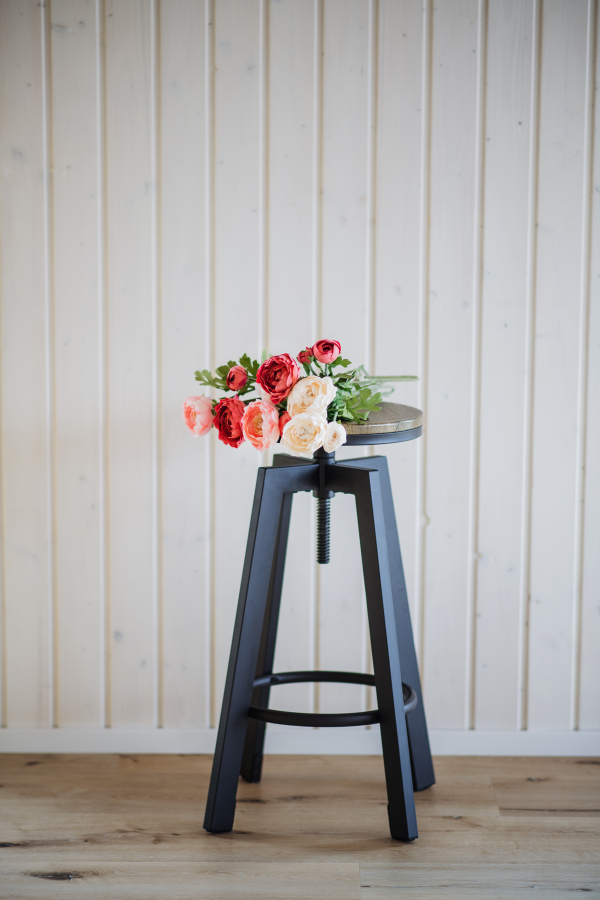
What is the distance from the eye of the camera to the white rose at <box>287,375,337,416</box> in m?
1.29

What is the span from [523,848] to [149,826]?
2.57 feet

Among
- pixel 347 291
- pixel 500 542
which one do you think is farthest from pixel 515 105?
pixel 500 542

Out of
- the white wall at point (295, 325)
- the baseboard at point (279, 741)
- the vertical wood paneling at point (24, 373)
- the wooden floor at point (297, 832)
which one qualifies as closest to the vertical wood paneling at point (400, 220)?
the white wall at point (295, 325)

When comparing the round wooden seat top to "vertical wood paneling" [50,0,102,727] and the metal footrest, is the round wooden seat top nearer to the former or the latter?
the metal footrest

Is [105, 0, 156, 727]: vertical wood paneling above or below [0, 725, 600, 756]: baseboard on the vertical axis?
above

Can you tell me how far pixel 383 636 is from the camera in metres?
1.43

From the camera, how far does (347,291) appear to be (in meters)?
1.77

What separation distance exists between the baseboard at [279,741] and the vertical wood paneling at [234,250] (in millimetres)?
159

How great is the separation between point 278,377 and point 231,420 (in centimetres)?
12

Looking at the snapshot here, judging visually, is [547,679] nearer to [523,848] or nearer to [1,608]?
[523,848]

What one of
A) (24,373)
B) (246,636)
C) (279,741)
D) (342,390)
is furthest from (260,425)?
(279,741)

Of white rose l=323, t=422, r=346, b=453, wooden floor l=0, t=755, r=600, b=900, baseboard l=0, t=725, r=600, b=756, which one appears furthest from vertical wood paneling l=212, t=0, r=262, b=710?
white rose l=323, t=422, r=346, b=453

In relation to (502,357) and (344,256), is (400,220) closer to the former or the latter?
(344,256)

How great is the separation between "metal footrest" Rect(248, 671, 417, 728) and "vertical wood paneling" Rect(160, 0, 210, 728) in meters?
0.29
